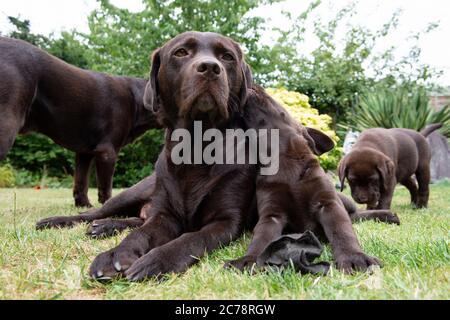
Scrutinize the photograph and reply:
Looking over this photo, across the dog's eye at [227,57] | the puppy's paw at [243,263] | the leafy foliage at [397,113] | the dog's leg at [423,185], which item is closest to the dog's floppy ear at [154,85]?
the dog's eye at [227,57]

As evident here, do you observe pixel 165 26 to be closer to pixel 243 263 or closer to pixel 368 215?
pixel 368 215

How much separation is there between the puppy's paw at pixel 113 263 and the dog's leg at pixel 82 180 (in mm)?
3700

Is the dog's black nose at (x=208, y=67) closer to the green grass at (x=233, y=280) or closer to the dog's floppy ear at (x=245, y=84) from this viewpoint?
the dog's floppy ear at (x=245, y=84)

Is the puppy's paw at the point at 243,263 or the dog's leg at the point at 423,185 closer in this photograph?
the puppy's paw at the point at 243,263

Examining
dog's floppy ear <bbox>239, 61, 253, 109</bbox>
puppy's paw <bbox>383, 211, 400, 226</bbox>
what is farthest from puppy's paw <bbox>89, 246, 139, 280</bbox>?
puppy's paw <bbox>383, 211, 400, 226</bbox>

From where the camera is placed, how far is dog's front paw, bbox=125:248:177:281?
1.88 meters

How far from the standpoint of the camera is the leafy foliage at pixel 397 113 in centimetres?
1099

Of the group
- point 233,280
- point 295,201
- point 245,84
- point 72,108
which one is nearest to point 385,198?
point 245,84

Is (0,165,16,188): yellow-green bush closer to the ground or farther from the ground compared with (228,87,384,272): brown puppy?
closer to the ground

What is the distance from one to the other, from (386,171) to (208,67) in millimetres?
3333

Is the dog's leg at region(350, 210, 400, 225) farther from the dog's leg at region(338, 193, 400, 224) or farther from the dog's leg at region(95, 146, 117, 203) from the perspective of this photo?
the dog's leg at region(95, 146, 117, 203)

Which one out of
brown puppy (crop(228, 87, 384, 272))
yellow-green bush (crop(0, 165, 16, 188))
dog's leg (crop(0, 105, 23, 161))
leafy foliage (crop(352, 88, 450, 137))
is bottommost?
yellow-green bush (crop(0, 165, 16, 188))
